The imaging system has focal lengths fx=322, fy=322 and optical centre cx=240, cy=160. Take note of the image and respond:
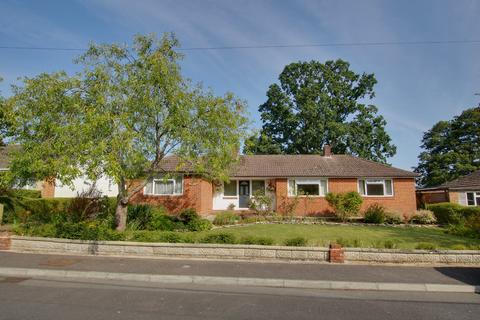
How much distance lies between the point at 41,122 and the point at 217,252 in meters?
6.89

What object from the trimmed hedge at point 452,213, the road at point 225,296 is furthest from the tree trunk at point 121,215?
the trimmed hedge at point 452,213

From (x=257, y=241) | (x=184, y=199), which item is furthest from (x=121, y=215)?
(x=184, y=199)

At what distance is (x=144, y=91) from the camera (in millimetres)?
10398

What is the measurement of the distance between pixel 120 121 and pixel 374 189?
1758cm

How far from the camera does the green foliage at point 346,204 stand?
1894cm

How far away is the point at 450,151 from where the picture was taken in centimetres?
4934

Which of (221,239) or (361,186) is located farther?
(361,186)

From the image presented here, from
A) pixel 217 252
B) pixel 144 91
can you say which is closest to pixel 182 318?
pixel 217 252

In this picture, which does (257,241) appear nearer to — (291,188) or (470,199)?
(291,188)

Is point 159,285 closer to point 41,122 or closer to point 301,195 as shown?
point 41,122

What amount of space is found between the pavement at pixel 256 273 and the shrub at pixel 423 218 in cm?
1081

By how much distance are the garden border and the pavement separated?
13.3 inches

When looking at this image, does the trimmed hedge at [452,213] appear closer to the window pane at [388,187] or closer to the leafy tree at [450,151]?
the window pane at [388,187]

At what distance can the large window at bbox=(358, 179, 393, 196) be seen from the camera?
2134cm
